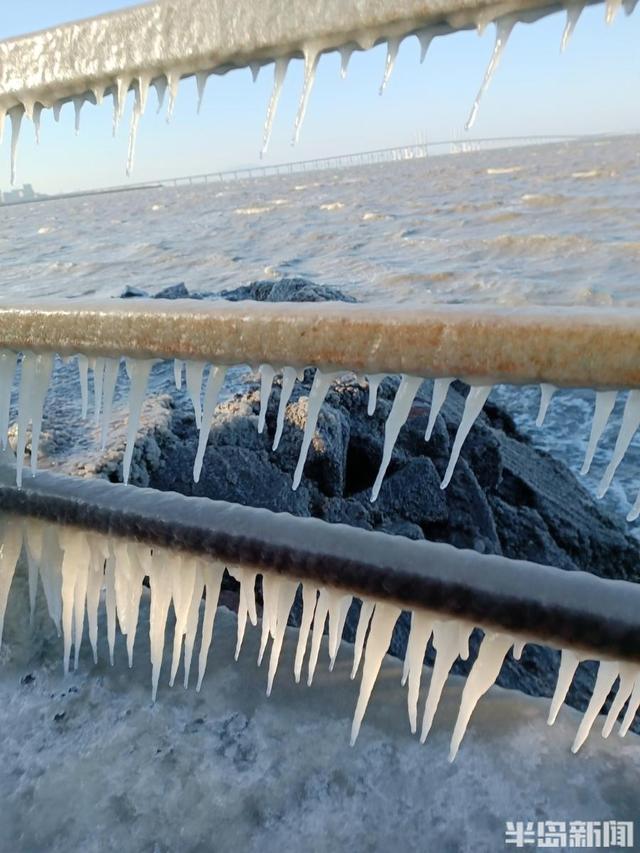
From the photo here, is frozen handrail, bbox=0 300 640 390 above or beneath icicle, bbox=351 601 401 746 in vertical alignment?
above

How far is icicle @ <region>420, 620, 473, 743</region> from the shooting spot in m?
1.78

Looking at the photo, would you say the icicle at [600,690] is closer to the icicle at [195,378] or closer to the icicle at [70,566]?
the icicle at [195,378]

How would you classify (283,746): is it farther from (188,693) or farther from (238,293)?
(238,293)

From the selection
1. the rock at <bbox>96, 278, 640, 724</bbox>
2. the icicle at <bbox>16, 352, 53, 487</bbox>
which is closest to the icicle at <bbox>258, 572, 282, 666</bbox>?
the icicle at <bbox>16, 352, 53, 487</bbox>

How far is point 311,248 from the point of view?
1858 cm

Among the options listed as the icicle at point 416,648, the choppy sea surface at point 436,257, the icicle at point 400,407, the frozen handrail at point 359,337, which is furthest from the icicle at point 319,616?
the choppy sea surface at point 436,257

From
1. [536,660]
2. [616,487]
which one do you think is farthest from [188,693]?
[616,487]

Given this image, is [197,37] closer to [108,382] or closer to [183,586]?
[108,382]

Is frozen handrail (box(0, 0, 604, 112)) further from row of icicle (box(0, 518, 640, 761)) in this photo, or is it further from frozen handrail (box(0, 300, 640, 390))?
row of icicle (box(0, 518, 640, 761))

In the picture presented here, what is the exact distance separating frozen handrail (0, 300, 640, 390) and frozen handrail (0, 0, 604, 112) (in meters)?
0.48

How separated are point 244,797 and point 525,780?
0.74 m

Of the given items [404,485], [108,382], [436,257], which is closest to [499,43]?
[108,382]

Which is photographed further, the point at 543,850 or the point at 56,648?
the point at 56,648

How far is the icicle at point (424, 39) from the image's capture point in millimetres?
1207
